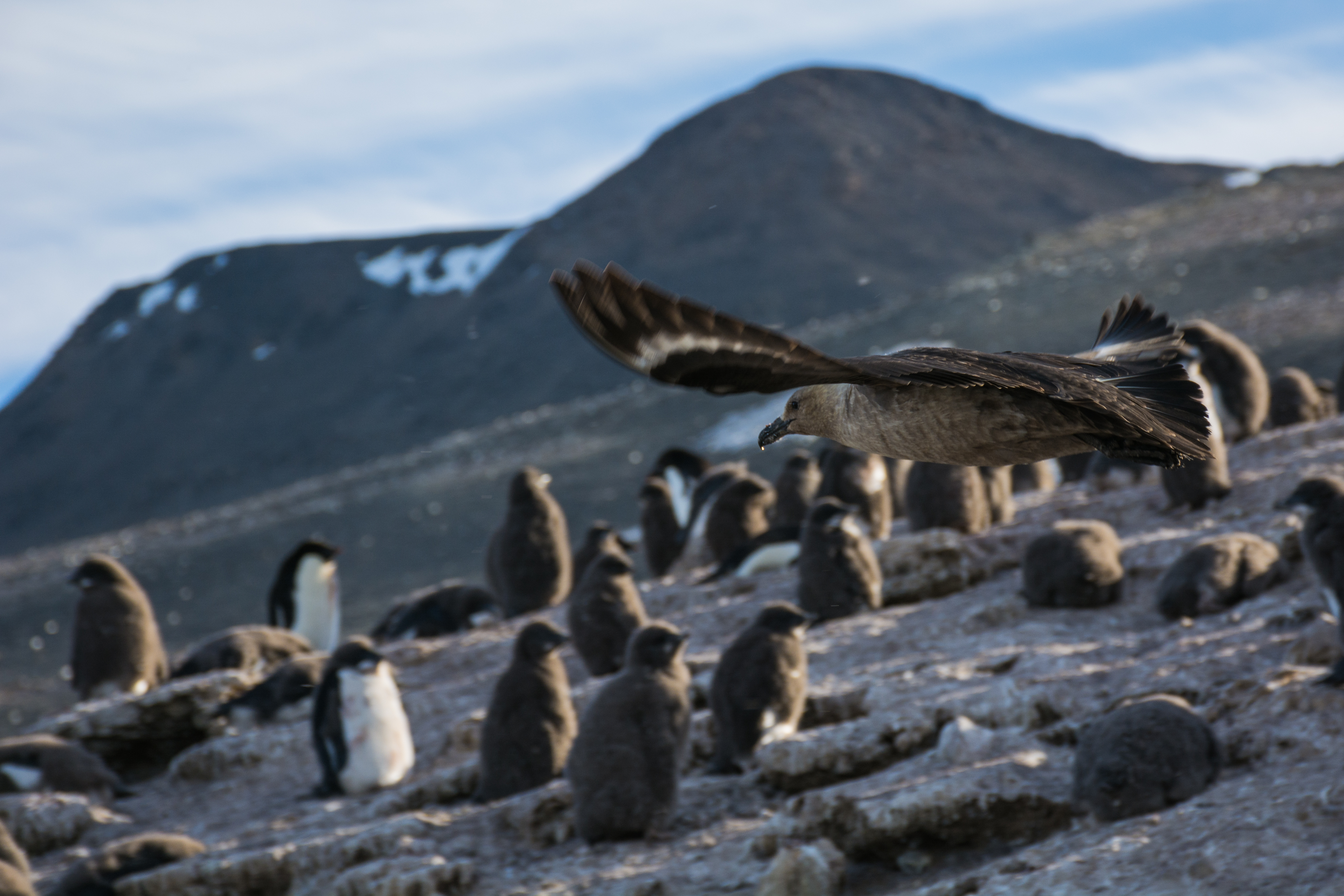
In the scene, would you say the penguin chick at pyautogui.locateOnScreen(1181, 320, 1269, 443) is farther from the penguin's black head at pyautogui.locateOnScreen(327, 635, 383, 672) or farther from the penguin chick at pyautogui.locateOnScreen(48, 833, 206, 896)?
the penguin chick at pyautogui.locateOnScreen(48, 833, 206, 896)

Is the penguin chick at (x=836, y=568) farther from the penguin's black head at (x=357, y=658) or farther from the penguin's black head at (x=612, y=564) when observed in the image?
the penguin's black head at (x=357, y=658)

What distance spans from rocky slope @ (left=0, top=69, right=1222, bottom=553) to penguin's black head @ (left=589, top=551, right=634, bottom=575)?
37.1 metres

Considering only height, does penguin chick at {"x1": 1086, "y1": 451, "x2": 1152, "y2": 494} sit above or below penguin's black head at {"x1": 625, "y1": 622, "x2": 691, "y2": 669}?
above

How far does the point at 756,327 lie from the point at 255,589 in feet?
72.4

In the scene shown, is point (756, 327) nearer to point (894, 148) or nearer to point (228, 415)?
point (228, 415)

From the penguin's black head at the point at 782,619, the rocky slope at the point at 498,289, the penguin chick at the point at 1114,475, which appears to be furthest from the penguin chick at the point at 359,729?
the rocky slope at the point at 498,289

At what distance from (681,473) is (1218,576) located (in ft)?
33.2

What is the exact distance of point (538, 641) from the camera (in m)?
7.96

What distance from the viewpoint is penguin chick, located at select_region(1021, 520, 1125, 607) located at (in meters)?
8.78

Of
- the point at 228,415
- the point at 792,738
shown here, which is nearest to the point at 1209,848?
the point at 792,738

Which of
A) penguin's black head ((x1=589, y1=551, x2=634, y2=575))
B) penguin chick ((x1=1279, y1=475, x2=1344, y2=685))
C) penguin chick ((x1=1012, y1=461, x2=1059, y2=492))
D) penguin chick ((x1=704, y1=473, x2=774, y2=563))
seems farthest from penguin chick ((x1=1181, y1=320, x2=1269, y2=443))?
penguin's black head ((x1=589, y1=551, x2=634, y2=575))

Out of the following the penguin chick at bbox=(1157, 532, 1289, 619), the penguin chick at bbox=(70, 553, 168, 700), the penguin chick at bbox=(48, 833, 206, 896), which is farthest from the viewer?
the penguin chick at bbox=(70, 553, 168, 700)

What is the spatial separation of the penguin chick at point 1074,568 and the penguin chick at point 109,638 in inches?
327

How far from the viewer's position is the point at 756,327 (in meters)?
3.17
